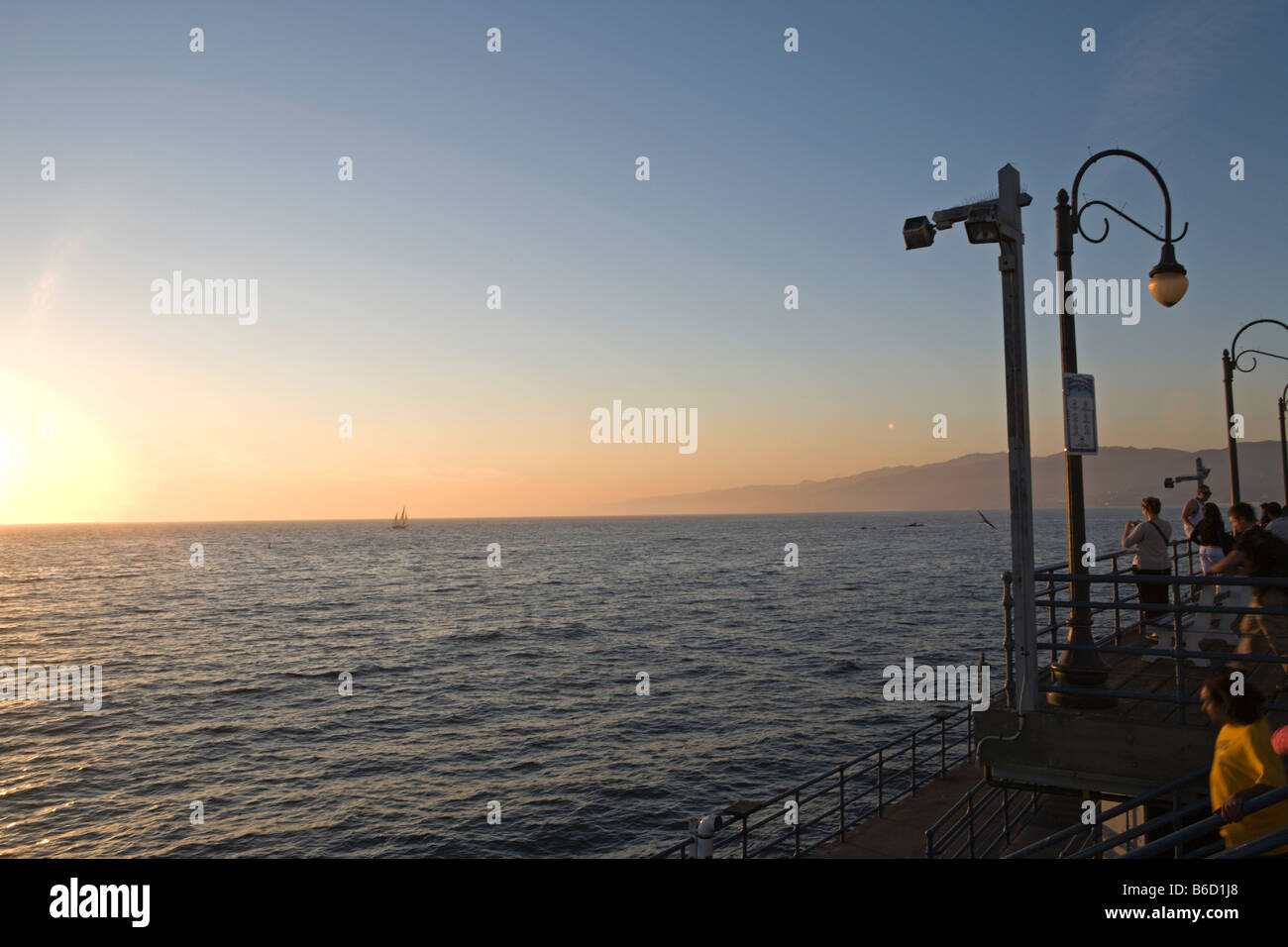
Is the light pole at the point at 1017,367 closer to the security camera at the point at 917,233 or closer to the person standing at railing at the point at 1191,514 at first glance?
the security camera at the point at 917,233

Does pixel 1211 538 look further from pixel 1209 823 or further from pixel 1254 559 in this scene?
pixel 1209 823

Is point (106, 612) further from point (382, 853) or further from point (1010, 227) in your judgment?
point (1010, 227)

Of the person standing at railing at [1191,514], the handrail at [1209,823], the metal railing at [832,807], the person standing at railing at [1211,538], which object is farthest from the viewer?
the metal railing at [832,807]

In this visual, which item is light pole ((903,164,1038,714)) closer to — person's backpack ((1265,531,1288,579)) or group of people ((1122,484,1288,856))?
group of people ((1122,484,1288,856))

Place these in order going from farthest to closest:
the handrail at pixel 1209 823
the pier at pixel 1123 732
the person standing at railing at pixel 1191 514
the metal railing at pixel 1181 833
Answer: the person standing at railing at pixel 1191 514 → the pier at pixel 1123 732 → the handrail at pixel 1209 823 → the metal railing at pixel 1181 833

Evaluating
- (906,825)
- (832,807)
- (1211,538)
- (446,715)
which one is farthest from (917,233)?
(446,715)

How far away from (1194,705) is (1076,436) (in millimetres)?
2936

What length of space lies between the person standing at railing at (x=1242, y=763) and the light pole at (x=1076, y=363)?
2437 millimetres

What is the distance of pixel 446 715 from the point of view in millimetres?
32875

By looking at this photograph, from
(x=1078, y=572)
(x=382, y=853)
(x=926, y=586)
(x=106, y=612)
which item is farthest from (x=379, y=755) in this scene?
(x=926, y=586)

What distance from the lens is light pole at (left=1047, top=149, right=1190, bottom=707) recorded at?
331 inches

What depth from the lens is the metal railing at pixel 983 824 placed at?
12.0m

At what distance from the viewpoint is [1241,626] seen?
1012 cm

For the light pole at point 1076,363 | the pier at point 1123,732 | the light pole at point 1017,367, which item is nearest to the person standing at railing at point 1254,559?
the pier at point 1123,732
